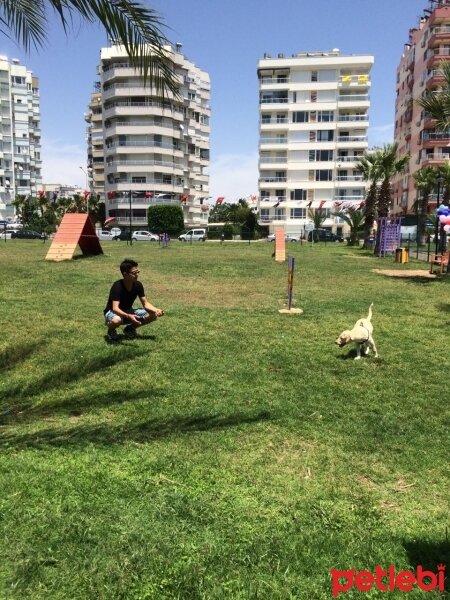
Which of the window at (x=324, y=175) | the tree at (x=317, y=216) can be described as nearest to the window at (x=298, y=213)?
the tree at (x=317, y=216)

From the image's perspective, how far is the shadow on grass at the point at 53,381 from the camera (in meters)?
4.99

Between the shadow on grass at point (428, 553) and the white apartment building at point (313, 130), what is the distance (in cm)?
6449

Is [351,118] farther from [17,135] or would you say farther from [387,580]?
[387,580]

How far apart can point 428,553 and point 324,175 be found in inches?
2644

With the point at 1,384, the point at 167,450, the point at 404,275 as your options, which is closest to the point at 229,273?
the point at 404,275

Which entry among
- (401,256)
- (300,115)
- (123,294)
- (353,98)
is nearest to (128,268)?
(123,294)

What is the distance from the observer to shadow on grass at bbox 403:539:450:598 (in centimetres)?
275

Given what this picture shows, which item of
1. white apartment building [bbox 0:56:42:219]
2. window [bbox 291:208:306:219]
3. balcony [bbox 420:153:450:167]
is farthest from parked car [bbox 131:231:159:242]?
white apartment building [bbox 0:56:42:219]

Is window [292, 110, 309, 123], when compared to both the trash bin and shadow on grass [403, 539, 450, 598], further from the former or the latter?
shadow on grass [403, 539, 450, 598]

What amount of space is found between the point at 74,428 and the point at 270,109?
68.2m

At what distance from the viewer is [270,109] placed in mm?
66750

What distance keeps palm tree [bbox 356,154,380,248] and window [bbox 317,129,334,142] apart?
112 ft

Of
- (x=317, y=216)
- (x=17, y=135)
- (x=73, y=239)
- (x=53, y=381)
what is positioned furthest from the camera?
(x=17, y=135)

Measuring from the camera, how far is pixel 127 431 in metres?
4.39
